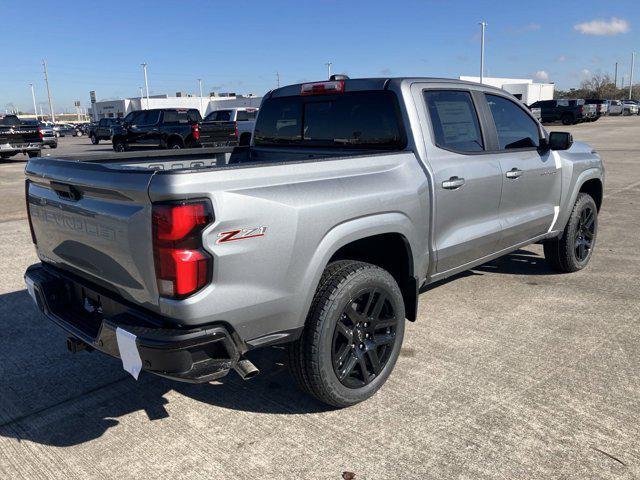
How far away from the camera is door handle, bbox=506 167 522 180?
4336 mm

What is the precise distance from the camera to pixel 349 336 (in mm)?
3141

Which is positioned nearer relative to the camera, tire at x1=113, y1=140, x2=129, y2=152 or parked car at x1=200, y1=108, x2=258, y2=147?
parked car at x1=200, y1=108, x2=258, y2=147

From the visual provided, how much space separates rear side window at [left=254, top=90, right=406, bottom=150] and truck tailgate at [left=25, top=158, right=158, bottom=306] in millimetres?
1798

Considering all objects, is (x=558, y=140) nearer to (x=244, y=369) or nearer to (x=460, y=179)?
(x=460, y=179)

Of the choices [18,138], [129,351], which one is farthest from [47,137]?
[129,351]

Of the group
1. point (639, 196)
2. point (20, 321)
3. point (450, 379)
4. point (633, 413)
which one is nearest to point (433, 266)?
point (450, 379)

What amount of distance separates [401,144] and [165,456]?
2.27 m

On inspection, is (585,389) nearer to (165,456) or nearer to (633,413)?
(633,413)

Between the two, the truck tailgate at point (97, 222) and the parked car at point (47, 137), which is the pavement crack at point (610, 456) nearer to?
the truck tailgate at point (97, 222)

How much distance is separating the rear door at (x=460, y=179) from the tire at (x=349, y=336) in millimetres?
669

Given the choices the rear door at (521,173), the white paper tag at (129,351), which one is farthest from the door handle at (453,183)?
the white paper tag at (129,351)

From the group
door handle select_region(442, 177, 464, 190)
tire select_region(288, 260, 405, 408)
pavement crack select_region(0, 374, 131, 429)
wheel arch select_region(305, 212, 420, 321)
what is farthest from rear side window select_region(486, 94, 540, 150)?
pavement crack select_region(0, 374, 131, 429)

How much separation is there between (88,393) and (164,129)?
18.6m

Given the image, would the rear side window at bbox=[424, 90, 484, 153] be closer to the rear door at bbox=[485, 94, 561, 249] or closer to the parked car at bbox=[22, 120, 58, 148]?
the rear door at bbox=[485, 94, 561, 249]
